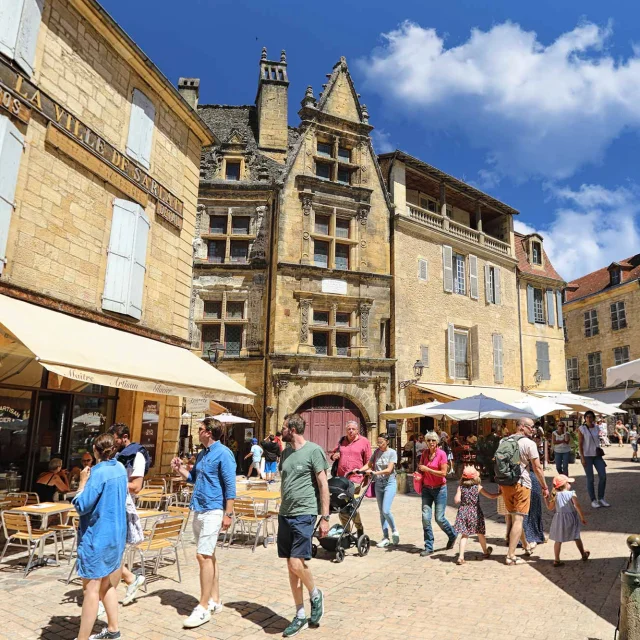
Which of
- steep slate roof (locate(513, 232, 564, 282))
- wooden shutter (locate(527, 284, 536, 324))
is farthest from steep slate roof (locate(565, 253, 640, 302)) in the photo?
wooden shutter (locate(527, 284, 536, 324))

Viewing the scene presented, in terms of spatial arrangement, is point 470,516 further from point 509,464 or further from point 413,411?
point 413,411

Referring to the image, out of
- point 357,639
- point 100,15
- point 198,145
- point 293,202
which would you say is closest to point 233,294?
point 293,202

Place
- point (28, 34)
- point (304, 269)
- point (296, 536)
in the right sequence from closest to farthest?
1. point (296, 536)
2. point (28, 34)
3. point (304, 269)

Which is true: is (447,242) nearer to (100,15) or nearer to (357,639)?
(100,15)

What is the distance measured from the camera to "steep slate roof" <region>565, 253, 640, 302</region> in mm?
28531

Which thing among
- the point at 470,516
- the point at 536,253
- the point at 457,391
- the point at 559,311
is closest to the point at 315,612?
the point at 470,516

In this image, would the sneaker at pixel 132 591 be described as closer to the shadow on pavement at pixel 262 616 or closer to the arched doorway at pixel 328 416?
the shadow on pavement at pixel 262 616

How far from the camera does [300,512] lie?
3.80 meters

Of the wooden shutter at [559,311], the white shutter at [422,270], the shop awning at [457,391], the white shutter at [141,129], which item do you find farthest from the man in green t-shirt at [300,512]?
the wooden shutter at [559,311]

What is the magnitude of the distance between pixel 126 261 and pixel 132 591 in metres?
Result: 5.88

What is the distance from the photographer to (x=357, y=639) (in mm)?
3561

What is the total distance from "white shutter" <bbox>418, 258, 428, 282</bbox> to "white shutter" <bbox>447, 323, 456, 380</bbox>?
2.14 metres

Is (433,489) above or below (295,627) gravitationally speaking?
above

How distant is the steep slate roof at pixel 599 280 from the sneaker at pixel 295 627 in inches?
1166
